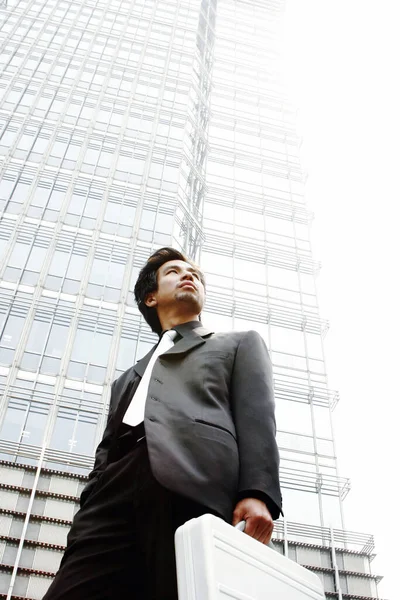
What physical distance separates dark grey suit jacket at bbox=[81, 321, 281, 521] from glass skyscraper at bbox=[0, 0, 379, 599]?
25.9 feet

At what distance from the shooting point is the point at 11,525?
A: 9.49m

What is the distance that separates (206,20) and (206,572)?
38070 mm

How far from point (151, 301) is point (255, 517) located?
158cm

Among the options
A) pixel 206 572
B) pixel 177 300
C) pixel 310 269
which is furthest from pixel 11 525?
pixel 310 269

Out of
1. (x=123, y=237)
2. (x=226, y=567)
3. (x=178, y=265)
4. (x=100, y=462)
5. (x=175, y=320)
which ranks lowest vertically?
(x=226, y=567)

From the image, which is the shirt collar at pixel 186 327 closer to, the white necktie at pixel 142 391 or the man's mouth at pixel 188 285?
the white necktie at pixel 142 391

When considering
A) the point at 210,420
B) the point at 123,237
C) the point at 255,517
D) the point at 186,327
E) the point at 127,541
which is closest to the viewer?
the point at 255,517

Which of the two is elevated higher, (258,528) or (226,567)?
(258,528)

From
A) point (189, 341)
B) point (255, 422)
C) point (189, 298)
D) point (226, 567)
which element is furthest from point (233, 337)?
point (226, 567)

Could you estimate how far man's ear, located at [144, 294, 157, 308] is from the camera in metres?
3.21

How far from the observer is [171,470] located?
1952 millimetres

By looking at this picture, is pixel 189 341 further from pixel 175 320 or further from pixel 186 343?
pixel 175 320

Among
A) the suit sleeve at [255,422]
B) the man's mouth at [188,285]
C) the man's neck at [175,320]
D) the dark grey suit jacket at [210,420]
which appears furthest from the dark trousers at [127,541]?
the man's mouth at [188,285]

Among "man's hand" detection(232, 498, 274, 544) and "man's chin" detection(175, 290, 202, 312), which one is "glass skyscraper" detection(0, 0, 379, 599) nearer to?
"man's chin" detection(175, 290, 202, 312)
